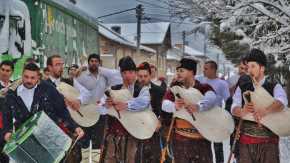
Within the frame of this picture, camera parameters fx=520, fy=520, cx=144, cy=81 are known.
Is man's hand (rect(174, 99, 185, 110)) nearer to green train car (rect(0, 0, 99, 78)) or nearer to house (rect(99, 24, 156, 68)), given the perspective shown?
green train car (rect(0, 0, 99, 78))

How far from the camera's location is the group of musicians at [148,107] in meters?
4.84

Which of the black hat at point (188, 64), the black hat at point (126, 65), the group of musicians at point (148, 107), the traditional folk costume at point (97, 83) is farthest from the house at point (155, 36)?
the black hat at point (188, 64)

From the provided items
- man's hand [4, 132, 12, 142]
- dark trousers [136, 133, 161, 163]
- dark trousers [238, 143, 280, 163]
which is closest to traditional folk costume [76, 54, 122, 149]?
dark trousers [136, 133, 161, 163]

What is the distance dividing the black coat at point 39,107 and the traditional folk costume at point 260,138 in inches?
65.7

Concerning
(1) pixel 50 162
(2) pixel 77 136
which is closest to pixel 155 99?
(2) pixel 77 136

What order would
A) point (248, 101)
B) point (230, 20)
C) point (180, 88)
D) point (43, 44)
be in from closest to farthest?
point (248, 101) < point (180, 88) < point (43, 44) < point (230, 20)

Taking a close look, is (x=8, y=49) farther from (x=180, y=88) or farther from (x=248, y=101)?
(x=248, y=101)

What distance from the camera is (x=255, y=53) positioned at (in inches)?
196

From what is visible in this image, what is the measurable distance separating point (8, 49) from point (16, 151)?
3.03 m

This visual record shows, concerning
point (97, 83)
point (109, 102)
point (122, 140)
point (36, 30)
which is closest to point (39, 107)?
point (109, 102)

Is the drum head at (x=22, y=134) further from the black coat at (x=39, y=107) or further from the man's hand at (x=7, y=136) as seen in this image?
the black coat at (x=39, y=107)

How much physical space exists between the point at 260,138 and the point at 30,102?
2200 millimetres

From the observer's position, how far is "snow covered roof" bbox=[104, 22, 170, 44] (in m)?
55.2

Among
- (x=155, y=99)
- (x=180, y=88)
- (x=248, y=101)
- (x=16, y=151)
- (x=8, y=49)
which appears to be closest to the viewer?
(x=16, y=151)
